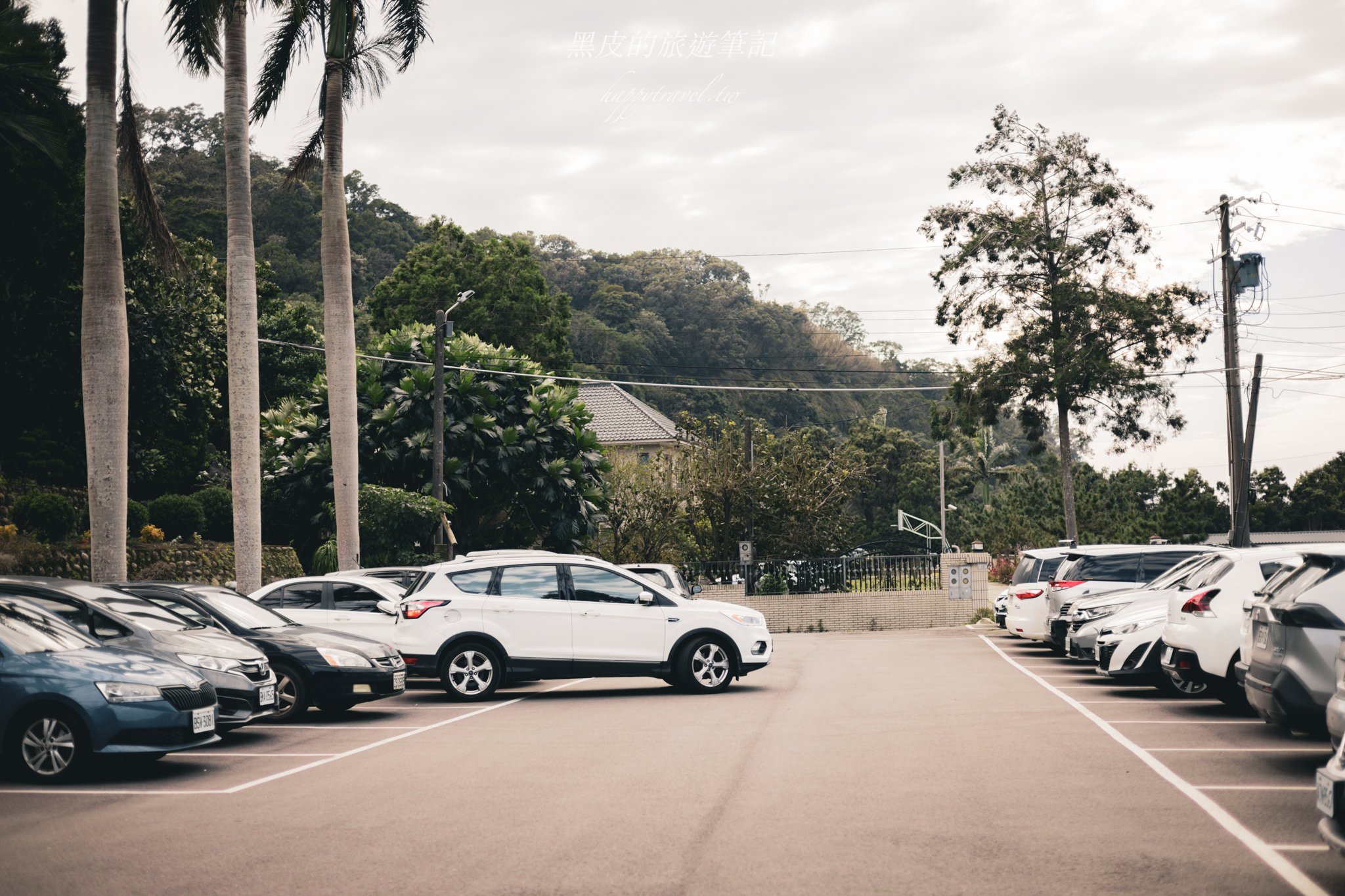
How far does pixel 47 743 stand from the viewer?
9.61 m

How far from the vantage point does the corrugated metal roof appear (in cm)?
5217

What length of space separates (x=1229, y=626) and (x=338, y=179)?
18.5 metres

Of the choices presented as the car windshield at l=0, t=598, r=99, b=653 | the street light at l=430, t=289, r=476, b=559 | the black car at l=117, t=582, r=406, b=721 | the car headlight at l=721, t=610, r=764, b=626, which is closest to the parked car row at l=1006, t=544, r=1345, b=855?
the car headlight at l=721, t=610, r=764, b=626

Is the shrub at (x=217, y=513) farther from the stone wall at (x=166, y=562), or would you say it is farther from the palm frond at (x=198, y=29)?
the palm frond at (x=198, y=29)

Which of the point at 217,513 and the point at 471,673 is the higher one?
the point at 217,513

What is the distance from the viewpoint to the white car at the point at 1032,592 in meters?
22.3

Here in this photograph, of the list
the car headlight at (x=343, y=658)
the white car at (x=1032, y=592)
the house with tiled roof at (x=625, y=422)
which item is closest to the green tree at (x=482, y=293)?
the house with tiled roof at (x=625, y=422)

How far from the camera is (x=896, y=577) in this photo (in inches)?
1357

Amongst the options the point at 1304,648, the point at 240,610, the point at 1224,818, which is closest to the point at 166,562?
the point at 240,610

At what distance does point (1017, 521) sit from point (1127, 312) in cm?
1135

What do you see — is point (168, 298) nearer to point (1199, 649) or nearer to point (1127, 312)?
point (1199, 649)

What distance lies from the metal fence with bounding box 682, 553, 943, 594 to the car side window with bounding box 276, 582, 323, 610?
1970cm

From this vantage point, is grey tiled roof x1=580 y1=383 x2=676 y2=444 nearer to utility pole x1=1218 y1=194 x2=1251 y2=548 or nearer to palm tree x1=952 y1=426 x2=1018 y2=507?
palm tree x1=952 y1=426 x2=1018 y2=507

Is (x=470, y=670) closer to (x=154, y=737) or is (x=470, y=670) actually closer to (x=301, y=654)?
(x=301, y=654)
